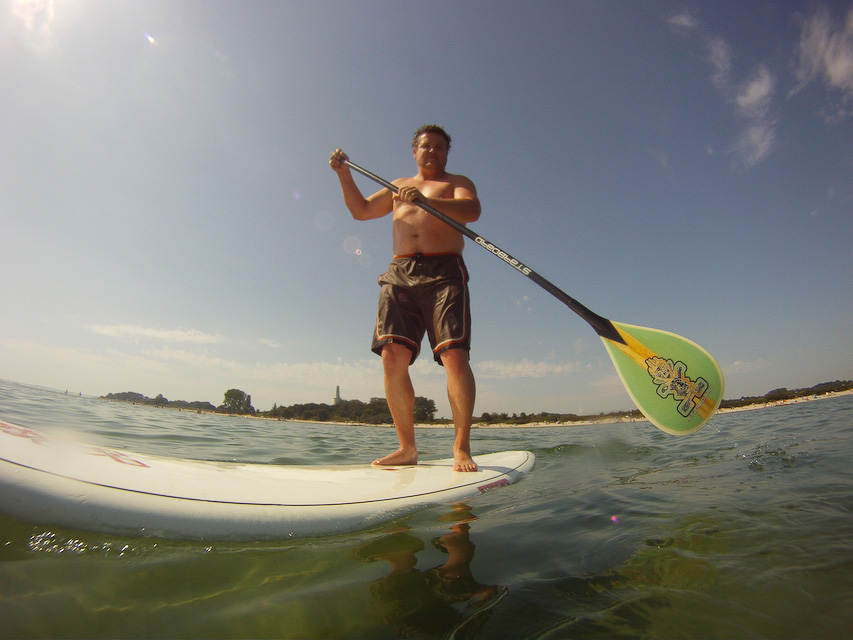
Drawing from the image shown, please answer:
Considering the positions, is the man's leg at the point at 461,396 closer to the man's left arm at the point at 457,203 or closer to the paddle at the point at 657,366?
the paddle at the point at 657,366

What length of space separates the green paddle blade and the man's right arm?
7.20 ft

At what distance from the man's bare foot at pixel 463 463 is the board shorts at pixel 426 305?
692 millimetres

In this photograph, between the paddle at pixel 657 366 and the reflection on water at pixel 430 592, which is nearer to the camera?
the reflection on water at pixel 430 592

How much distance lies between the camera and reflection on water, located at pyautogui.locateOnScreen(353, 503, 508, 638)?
790 mm

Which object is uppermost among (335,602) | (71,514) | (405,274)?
(405,274)

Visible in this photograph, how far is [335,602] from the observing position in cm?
88

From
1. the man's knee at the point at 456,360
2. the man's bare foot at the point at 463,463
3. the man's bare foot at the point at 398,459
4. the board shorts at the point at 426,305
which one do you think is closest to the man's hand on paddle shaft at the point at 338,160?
the board shorts at the point at 426,305

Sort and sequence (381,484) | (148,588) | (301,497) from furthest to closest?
(381,484)
(301,497)
(148,588)

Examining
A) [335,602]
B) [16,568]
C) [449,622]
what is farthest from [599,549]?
[16,568]

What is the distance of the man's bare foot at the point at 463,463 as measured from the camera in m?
2.51

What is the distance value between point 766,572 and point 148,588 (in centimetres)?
159

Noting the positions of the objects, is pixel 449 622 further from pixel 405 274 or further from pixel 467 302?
pixel 405 274

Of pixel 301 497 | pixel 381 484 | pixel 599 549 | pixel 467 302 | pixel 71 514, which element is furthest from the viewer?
pixel 467 302

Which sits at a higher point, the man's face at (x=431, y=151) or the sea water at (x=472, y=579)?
the man's face at (x=431, y=151)
